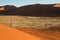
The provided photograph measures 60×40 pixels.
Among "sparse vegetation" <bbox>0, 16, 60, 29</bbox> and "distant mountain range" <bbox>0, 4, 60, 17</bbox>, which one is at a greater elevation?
"distant mountain range" <bbox>0, 4, 60, 17</bbox>

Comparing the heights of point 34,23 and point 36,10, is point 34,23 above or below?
below

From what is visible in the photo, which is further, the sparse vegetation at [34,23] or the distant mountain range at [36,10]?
the distant mountain range at [36,10]

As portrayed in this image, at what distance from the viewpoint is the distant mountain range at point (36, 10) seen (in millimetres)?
15188

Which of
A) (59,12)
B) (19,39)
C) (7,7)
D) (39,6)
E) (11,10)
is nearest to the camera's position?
(19,39)

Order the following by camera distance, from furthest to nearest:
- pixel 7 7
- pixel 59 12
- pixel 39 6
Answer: pixel 7 7
pixel 39 6
pixel 59 12

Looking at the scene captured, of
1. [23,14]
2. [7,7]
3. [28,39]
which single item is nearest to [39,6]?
[23,14]

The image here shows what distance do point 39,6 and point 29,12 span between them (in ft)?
3.55

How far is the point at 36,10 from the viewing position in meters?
15.9

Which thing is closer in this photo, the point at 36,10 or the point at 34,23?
the point at 34,23

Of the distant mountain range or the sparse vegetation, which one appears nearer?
the sparse vegetation

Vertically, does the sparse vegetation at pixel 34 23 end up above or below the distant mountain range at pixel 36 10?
below

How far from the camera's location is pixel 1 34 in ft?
19.3

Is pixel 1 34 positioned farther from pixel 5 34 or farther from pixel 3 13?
pixel 3 13

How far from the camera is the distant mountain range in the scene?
15.2 meters
